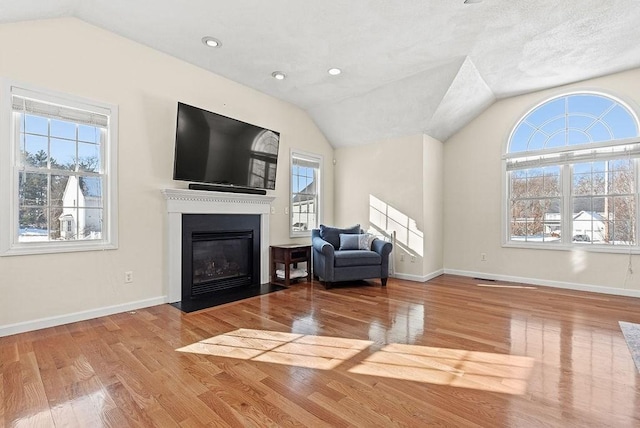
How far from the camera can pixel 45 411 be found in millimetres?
1677

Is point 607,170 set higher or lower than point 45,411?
higher

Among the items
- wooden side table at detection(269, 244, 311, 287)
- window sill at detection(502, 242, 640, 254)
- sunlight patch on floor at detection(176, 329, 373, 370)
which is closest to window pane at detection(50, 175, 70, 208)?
sunlight patch on floor at detection(176, 329, 373, 370)

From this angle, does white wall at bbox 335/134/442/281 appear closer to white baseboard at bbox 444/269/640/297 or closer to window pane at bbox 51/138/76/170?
white baseboard at bbox 444/269/640/297

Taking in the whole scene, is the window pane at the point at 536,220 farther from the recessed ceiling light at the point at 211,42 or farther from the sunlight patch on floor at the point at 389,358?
the recessed ceiling light at the point at 211,42

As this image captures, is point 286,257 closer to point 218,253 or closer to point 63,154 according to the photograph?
point 218,253

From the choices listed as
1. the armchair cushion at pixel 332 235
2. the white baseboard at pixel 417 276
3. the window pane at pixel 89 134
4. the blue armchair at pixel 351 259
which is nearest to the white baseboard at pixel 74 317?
the window pane at pixel 89 134

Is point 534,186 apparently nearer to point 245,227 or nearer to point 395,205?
point 395,205

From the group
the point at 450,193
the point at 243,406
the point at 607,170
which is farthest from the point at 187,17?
the point at 607,170

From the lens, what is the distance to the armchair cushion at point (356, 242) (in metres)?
4.91

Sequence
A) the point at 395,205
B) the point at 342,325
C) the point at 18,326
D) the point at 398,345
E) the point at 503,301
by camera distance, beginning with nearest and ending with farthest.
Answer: the point at 398,345 → the point at 18,326 → the point at 342,325 → the point at 503,301 → the point at 395,205

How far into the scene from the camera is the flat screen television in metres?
3.71

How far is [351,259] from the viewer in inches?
179

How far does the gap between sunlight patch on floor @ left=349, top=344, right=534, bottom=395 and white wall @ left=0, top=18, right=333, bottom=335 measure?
2.78 metres

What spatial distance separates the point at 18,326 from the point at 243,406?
2.53 meters
